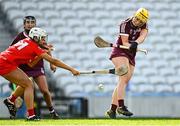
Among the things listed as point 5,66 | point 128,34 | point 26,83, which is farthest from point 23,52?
point 128,34

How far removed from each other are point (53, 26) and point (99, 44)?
25.1 ft

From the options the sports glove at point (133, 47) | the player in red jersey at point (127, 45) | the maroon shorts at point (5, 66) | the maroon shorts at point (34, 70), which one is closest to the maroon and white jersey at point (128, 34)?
the player in red jersey at point (127, 45)

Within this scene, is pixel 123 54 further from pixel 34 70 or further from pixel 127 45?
pixel 34 70

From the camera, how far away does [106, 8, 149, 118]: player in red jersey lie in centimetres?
1277

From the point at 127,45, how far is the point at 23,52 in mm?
2049

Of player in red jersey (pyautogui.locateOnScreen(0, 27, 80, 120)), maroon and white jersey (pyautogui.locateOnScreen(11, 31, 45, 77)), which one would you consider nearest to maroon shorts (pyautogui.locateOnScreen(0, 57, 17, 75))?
player in red jersey (pyautogui.locateOnScreen(0, 27, 80, 120))

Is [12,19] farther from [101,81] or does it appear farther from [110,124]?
[110,124]

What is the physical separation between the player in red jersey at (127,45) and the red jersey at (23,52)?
5.81 ft

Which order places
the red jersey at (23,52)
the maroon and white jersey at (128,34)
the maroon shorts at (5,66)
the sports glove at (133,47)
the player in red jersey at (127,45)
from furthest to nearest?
the maroon and white jersey at (128,34)
the player in red jersey at (127,45)
the sports glove at (133,47)
the maroon shorts at (5,66)
the red jersey at (23,52)

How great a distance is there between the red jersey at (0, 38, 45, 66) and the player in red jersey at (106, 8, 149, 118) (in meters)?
1.77

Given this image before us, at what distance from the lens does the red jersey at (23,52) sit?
11500 millimetres

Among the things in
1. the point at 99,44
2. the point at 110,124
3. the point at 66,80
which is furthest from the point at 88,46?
the point at 110,124

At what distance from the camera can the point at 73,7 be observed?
2158cm

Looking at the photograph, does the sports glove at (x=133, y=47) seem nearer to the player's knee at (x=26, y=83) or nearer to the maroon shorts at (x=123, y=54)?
the maroon shorts at (x=123, y=54)
